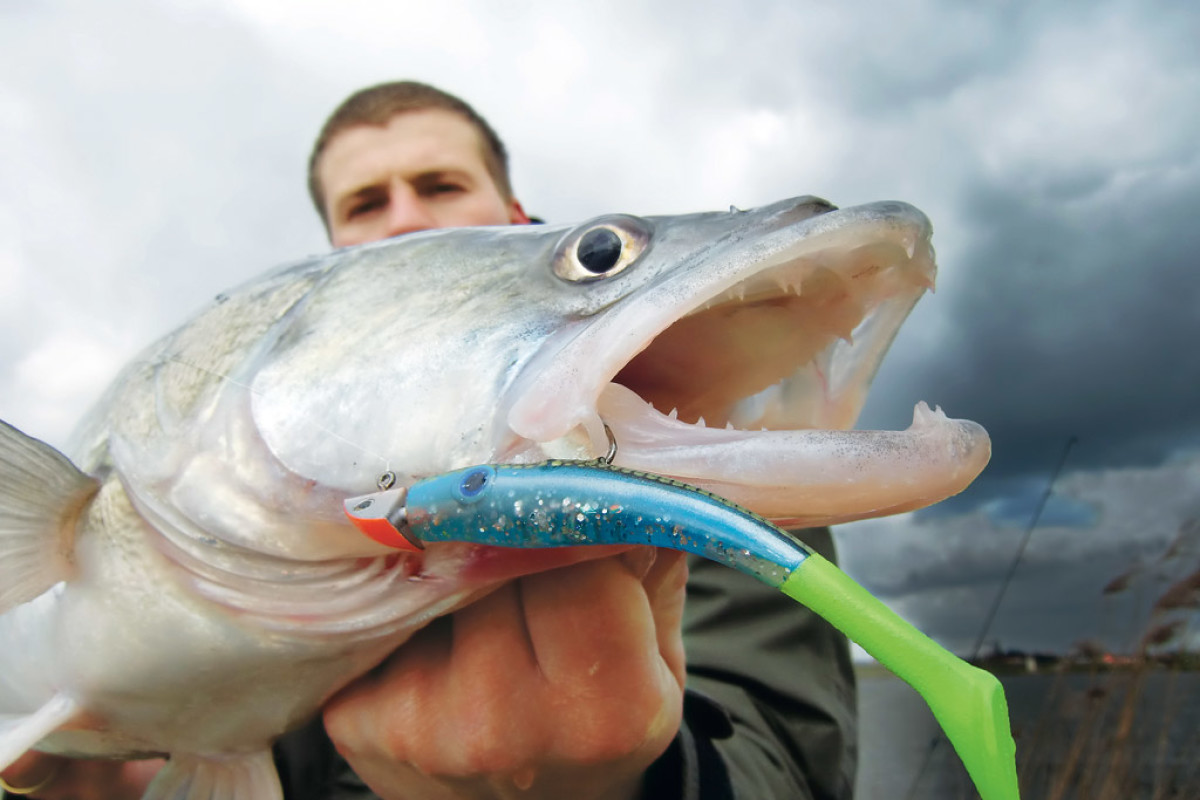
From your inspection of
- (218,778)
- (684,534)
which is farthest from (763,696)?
(684,534)

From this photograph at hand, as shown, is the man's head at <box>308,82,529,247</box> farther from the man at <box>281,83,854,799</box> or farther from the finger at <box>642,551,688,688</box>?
the finger at <box>642,551,688,688</box>

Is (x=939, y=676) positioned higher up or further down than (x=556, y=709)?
higher up

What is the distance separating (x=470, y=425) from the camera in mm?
852

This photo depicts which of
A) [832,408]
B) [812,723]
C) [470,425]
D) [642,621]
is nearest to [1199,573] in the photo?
[812,723]

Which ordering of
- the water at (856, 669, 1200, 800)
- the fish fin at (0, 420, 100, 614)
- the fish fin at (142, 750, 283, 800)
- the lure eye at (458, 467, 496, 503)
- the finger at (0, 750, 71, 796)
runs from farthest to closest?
the water at (856, 669, 1200, 800), the finger at (0, 750, 71, 796), the fish fin at (142, 750, 283, 800), the fish fin at (0, 420, 100, 614), the lure eye at (458, 467, 496, 503)

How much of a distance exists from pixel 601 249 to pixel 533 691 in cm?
56

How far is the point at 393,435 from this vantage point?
888mm

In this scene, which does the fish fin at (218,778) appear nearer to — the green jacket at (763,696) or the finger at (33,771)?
the green jacket at (763,696)

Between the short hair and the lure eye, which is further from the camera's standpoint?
the short hair

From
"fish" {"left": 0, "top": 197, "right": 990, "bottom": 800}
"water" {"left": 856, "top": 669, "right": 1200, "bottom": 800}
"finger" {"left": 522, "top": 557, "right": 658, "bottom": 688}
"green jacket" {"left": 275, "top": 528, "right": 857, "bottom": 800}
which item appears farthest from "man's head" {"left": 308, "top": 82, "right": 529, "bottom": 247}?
"water" {"left": 856, "top": 669, "right": 1200, "bottom": 800}

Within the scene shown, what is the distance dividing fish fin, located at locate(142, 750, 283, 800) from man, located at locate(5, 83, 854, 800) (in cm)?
17

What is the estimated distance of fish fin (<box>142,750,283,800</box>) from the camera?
1.19 metres

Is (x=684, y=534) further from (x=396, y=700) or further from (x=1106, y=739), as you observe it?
(x=1106, y=739)

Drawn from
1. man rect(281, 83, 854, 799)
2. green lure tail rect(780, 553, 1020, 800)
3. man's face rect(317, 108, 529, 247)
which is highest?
green lure tail rect(780, 553, 1020, 800)
